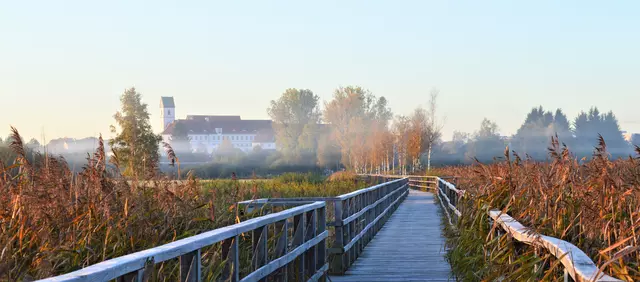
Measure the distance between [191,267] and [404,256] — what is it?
8.67 metres

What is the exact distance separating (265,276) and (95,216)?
53.8 inches

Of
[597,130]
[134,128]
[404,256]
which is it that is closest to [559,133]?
[597,130]

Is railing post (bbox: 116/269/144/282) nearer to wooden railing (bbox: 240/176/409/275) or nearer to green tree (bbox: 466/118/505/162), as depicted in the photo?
wooden railing (bbox: 240/176/409/275)

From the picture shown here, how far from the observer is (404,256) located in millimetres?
13211

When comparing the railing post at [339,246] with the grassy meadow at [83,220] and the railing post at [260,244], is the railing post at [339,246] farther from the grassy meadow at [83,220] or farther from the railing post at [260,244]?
the railing post at [260,244]

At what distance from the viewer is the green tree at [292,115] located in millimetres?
118375

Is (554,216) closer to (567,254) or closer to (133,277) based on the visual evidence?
(567,254)


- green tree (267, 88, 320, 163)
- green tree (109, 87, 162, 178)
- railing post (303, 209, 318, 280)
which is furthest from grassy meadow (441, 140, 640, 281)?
green tree (267, 88, 320, 163)

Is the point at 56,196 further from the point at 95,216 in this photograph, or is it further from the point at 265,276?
the point at 265,276

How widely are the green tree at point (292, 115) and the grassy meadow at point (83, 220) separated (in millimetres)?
108656

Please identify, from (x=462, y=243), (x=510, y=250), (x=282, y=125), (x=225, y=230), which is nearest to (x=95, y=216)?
(x=225, y=230)

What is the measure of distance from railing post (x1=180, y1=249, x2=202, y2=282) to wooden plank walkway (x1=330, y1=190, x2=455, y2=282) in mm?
4213

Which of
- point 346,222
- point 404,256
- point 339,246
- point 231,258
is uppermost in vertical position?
point 231,258

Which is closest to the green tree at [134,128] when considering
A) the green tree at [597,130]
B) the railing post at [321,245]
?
the railing post at [321,245]
